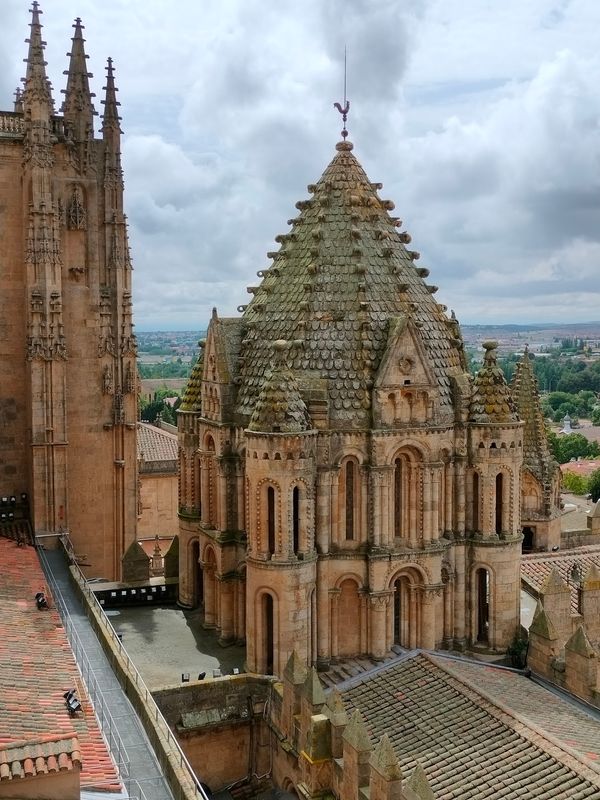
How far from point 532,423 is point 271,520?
76.0ft

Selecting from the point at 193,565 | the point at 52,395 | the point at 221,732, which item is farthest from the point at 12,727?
the point at 52,395

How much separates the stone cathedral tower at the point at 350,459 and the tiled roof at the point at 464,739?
2854 mm

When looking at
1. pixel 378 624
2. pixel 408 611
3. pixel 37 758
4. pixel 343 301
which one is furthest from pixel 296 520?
pixel 37 758

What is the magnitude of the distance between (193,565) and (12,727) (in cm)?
1937

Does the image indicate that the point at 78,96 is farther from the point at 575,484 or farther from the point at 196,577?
the point at 575,484

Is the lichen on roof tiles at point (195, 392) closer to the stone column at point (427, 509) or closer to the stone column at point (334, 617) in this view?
the stone column at point (334, 617)

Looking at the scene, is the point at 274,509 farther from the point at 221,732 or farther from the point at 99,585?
the point at 99,585

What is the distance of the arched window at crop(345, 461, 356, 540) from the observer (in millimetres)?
31188

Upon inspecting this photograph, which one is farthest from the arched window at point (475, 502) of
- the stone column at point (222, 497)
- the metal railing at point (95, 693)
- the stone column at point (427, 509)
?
the metal railing at point (95, 693)

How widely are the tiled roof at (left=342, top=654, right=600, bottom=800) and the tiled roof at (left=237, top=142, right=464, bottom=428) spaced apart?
365 inches

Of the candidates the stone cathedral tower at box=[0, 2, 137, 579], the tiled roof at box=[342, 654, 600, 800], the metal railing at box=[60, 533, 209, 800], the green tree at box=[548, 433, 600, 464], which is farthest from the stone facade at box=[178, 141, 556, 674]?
the green tree at box=[548, 433, 600, 464]

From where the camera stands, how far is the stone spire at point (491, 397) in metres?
32.9

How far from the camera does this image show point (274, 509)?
96.6 ft

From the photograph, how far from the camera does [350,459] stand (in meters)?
31.1
